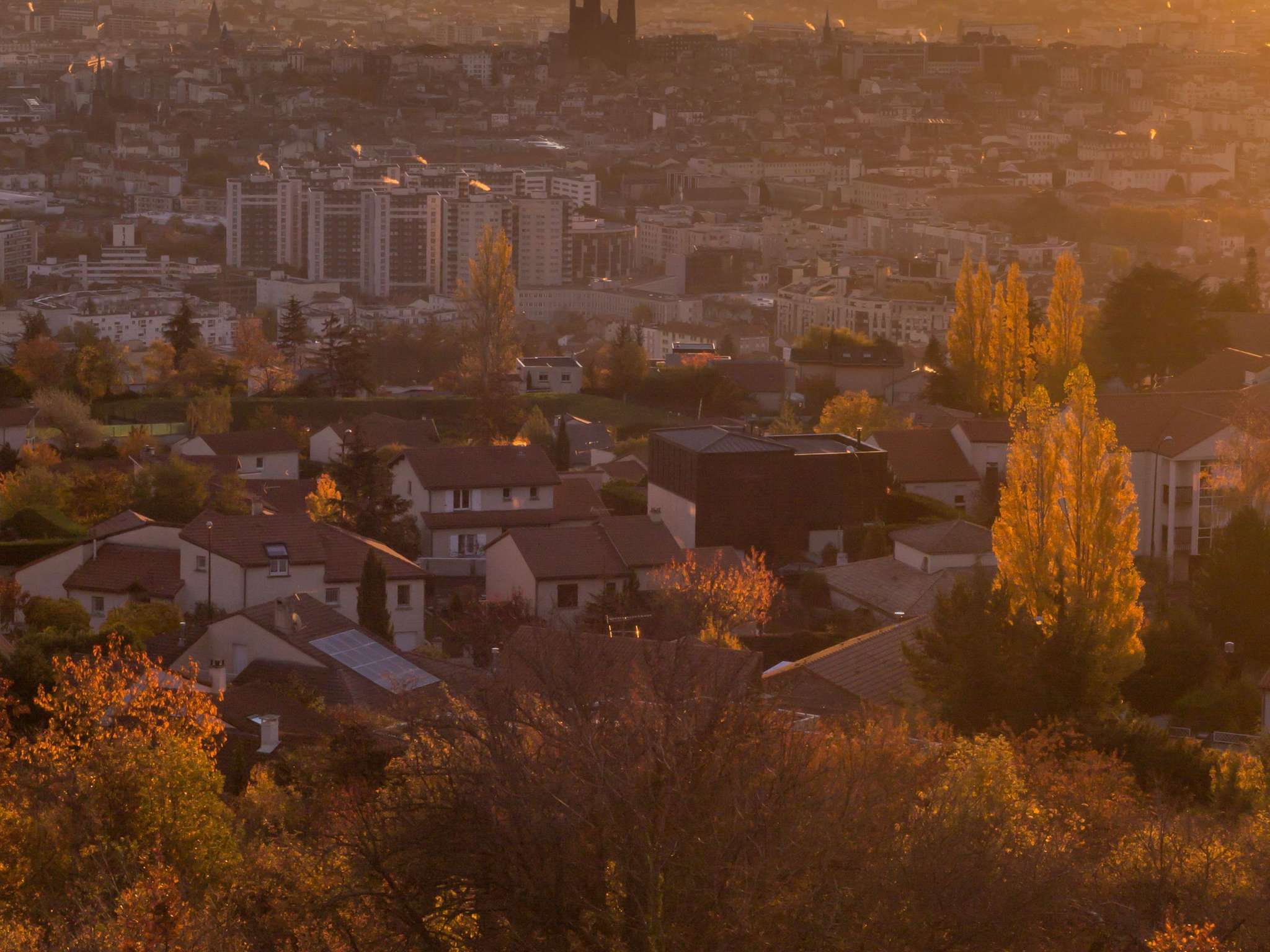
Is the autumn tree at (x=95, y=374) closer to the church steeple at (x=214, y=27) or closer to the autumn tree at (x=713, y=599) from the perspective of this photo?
the autumn tree at (x=713, y=599)

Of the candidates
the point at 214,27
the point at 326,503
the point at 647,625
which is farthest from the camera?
the point at 214,27

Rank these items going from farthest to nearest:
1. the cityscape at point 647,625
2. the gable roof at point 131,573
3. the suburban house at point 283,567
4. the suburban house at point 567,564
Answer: the suburban house at point 567,564 < the gable roof at point 131,573 < the suburban house at point 283,567 < the cityscape at point 647,625

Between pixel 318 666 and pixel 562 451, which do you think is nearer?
pixel 318 666

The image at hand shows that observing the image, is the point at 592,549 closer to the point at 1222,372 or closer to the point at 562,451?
the point at 562,451

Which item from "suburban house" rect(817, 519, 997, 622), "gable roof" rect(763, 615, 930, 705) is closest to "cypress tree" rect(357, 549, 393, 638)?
"gable roof" rect(763, 615, 930, 705)

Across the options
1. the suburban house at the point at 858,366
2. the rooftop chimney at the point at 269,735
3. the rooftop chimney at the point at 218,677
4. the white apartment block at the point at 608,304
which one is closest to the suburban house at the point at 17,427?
the suburban house at the point at 858,366

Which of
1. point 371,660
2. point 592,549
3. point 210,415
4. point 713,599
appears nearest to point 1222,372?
point 592,549

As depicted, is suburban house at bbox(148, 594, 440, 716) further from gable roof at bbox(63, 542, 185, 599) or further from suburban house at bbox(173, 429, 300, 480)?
suburban house at bbox(173, 429, 300, 480)
